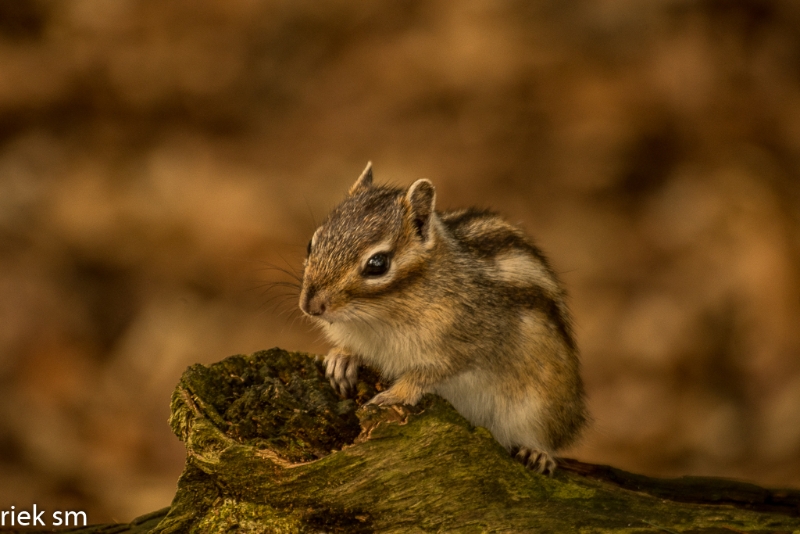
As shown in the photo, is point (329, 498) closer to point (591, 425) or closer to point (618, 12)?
point (591, 425)

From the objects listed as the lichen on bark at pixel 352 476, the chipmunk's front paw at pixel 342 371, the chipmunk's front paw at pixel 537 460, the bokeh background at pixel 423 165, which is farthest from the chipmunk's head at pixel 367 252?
the bokeh background at pixel 423 165

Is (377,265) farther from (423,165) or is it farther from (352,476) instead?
(423,165)

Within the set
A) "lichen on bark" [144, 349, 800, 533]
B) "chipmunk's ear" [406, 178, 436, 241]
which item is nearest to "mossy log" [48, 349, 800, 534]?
"lichen on bark" [144, 349, 800, 533]

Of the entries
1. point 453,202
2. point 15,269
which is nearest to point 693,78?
point 453,202

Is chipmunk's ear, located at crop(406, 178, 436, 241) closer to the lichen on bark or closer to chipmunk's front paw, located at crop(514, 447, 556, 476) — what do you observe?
the lichen on bark

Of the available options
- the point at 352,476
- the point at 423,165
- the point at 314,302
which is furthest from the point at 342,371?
the point at 423,165

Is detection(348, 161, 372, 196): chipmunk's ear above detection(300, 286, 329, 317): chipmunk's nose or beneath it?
above

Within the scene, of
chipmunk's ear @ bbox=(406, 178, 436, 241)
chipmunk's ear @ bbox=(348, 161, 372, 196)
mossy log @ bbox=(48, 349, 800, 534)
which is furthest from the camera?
chipmunk's ear @ bbox=(348, 161, 372, 196)
